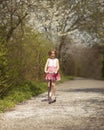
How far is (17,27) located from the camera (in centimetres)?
1950

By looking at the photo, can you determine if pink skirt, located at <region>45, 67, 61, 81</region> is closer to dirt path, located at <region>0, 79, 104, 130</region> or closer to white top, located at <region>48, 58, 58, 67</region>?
white top, located at <region>48, 58, 58, 67</region>

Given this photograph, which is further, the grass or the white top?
the white top

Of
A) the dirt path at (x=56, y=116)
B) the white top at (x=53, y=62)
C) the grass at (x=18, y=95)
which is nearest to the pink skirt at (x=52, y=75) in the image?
the white top at (x=53, y=62)

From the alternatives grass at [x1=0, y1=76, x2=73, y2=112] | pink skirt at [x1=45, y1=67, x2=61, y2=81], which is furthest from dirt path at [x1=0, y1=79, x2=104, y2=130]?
pink skirt at [x1=45, y1=67, x2=61, y2=81]

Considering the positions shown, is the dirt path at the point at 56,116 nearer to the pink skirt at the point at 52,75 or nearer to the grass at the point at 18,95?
the grass at the point at 18,95

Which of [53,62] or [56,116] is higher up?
[53,62]

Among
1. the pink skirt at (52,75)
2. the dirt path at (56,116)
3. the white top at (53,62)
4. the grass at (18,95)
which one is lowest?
the grass at (18,95)

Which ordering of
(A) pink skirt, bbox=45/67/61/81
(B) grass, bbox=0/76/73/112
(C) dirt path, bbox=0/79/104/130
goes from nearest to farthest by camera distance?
1. (C) dirt path, bbox=0/79/104/130
2. (B) grass, bbox=0/76/73/112
3. (A) pink skirt, bbox=45/67/61/81

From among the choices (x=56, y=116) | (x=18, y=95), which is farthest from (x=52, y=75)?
(x=56, y=116)

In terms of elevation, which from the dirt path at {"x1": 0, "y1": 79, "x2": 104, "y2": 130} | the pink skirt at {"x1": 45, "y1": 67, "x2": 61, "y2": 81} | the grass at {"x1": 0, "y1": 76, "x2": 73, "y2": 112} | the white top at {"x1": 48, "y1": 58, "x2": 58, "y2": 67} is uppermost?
the white top at {"x1": 48, "y1": 58, "x2": 58, "y2": 67}

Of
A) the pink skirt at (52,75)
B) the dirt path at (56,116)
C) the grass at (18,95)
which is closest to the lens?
the dirt path at (56,116)

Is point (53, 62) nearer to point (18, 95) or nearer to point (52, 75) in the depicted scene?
point (52, 75)

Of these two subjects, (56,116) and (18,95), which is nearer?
(56,116)

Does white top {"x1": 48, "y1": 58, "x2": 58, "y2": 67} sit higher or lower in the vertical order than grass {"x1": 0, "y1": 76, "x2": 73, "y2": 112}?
higher
